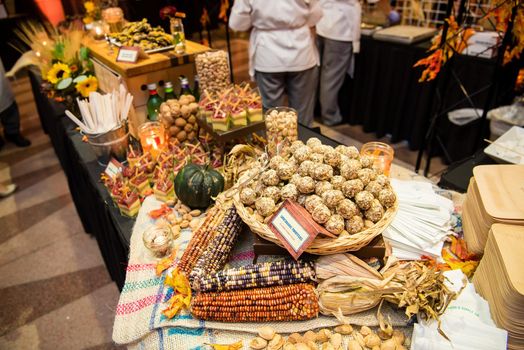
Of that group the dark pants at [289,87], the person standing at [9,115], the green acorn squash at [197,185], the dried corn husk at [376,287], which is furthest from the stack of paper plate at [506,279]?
the person standing at [9,115]

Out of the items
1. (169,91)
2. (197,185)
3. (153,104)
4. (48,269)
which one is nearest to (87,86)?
(153,104)

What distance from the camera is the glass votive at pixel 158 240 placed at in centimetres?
116

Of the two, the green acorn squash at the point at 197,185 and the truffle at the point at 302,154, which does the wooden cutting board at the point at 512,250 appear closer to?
the truffle at the point at 302,154

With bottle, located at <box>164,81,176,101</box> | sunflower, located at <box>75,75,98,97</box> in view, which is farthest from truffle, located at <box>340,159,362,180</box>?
sunflower, located at <box>75,75,98,97</box>

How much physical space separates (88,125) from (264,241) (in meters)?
1.14

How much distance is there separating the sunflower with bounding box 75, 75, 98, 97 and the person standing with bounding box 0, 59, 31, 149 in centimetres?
187

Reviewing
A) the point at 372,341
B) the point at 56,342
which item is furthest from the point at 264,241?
the point at 56,342

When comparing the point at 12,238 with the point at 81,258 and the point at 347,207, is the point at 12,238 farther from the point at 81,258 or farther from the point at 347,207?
the point at 347,207

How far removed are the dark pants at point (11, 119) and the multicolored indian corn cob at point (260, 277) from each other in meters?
3.70

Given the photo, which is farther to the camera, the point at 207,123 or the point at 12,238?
the point at 12,238

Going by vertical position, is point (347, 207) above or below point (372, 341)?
above

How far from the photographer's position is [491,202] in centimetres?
98

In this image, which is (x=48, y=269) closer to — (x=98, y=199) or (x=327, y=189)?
(x=98, y=199)

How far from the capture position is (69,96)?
225cm
